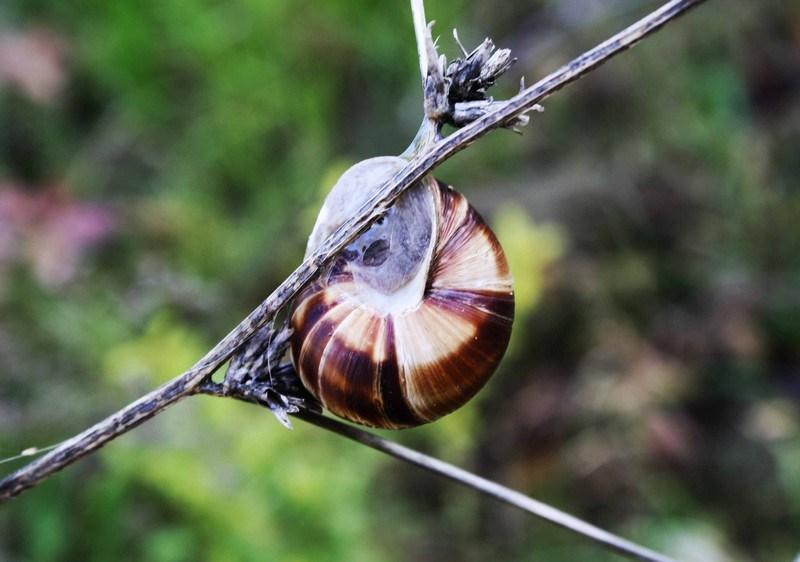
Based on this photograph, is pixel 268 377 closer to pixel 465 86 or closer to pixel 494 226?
pixel 465 86

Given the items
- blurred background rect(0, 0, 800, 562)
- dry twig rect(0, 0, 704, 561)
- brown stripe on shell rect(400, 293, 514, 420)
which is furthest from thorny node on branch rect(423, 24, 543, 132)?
blurred background rect(0, 0, 800, 562)

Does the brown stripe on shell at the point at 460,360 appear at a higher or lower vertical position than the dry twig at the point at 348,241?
lower

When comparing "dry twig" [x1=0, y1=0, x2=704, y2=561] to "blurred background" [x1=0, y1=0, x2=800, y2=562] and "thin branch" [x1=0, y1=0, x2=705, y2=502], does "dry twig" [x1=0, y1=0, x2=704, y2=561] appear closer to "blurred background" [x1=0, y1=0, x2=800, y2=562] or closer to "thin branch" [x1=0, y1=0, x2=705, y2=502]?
"thin branch" [x1=0, y1=0, x2=705, y2=502]

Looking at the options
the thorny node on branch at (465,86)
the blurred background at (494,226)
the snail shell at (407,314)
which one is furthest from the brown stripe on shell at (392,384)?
the blurred background at (494,226)

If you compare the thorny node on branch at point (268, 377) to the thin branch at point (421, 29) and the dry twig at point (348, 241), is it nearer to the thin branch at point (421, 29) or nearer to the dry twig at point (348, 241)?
the dry twig at point (348, 241)

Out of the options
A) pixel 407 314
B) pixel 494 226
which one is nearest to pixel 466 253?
pixel 407 314
